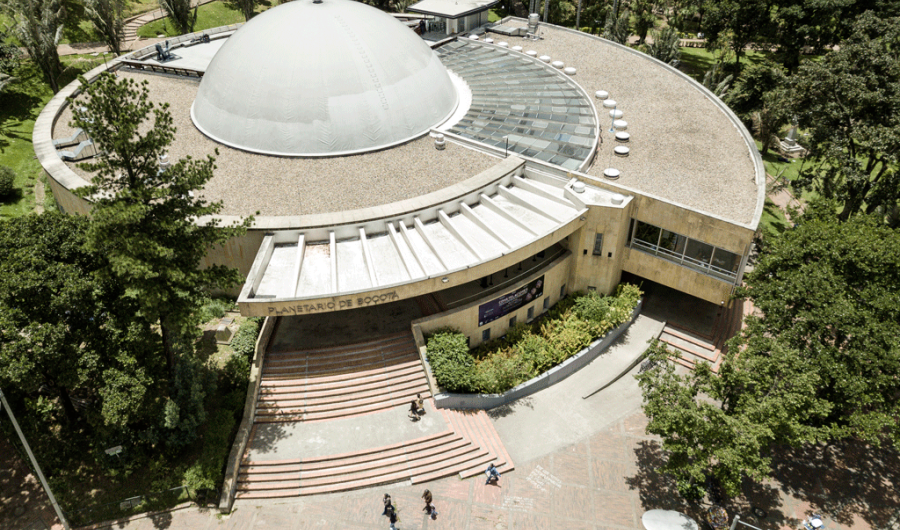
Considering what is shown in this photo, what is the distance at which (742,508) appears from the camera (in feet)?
89.0

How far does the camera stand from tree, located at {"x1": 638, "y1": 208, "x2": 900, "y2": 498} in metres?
23.5

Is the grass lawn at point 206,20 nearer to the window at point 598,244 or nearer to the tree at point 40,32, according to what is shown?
the tree at point 40,32

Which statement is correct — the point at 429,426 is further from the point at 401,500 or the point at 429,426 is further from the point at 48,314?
the point at 48,314

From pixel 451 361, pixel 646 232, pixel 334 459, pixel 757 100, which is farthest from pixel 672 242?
pixel 757 100

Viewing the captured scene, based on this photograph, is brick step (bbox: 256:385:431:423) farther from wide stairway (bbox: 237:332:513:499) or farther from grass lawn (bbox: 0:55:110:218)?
grass lawn (bbox: 0:55:110:218)

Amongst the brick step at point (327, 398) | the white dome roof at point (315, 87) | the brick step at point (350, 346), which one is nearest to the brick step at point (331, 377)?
the brick step at point (327, 398)

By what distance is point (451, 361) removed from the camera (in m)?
30.6

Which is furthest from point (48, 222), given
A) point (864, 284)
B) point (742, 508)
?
point (864, 284)

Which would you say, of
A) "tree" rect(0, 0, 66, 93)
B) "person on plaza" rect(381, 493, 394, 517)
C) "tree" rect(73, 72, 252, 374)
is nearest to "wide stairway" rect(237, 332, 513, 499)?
"person on plaza" rect(381, 493, 394, 517)

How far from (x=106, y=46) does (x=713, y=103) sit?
6307cm

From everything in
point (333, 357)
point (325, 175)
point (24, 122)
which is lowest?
point (333, 357)

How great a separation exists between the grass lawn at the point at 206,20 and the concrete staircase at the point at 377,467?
62.5 meters

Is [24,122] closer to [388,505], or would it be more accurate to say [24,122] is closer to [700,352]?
[388,505]

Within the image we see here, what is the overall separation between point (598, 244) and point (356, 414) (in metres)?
17.2
